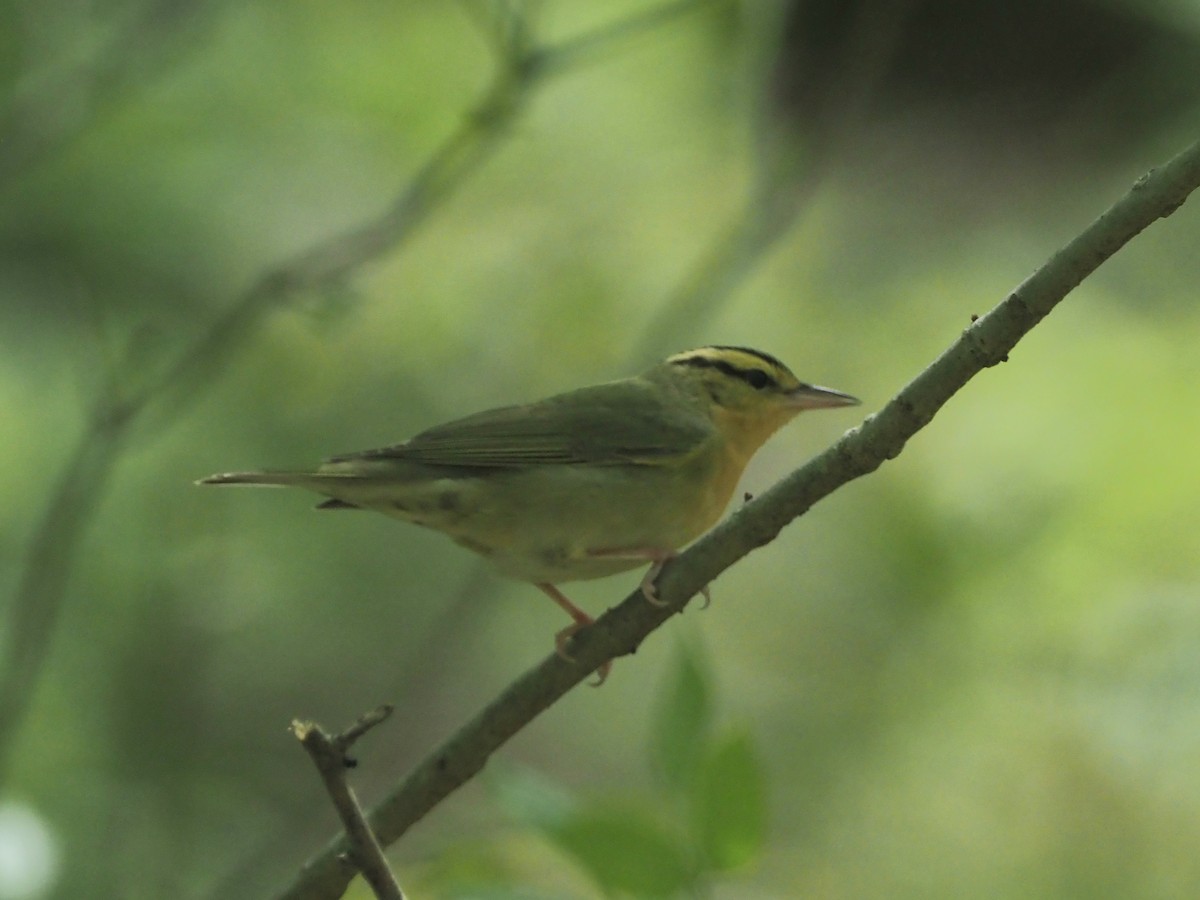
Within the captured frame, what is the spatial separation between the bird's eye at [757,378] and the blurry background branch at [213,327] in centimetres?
151

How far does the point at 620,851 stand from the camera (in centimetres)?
278

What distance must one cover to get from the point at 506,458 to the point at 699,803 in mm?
2561

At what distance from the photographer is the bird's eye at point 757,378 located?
589cm

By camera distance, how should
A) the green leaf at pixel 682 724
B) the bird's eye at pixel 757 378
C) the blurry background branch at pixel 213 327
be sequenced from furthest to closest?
the bird's eye at pixel 757 378, the blurry background branch at pixel 213 327, the green leaf at pixel 682 724

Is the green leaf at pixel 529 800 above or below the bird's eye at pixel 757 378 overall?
below

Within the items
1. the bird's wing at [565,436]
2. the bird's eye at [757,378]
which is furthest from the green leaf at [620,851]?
the bird's eye at [757,378]

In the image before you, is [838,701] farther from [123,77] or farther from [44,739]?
[123,77]

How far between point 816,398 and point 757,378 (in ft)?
1.06

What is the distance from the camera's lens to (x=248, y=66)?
757cm

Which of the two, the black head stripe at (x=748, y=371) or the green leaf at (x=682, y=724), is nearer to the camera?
the green leaf at (x=682, y=724)

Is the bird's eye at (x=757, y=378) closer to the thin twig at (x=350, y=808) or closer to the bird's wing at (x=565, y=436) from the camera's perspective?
the bird's wing at (x=565, y=436)

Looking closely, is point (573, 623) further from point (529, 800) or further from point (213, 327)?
point (529, 800)

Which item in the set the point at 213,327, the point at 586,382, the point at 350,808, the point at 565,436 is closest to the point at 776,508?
the point at 350,808

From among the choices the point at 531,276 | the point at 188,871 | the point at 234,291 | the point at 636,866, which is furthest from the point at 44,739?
the point at 636,866
